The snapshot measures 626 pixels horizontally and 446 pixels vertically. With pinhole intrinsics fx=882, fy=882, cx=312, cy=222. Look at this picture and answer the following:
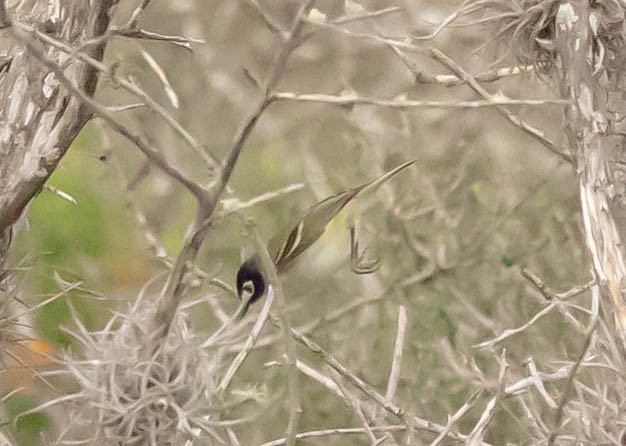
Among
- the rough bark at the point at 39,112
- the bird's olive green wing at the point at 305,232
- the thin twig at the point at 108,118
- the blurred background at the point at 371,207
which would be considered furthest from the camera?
the blurred background at the point at 371,207

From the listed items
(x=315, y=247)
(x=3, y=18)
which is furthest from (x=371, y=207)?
(x=3, y=18)

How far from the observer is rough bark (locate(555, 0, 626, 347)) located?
1.40ft

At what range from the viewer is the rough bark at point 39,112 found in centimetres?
50

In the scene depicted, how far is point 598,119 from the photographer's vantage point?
1.46ft

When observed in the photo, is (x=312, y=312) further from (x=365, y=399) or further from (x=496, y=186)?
(x=496, y=186)

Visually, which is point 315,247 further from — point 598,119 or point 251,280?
point 598,119

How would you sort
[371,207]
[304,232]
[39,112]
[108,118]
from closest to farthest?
[108,118] < [39,112] < [304,232] < [371,207]

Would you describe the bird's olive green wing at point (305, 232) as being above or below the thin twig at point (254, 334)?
below

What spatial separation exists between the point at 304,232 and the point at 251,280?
0.28ft

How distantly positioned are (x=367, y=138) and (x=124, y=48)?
0.27m

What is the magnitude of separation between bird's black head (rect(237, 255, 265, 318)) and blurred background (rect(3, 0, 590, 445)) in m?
0.20

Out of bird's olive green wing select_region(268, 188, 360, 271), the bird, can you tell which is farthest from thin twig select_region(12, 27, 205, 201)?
bird's olive green wing select_region(268, 188, 360, 271)

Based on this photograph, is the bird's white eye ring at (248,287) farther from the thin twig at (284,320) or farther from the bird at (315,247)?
the thin twig at (284,320)

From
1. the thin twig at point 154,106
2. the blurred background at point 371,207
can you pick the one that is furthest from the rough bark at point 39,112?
the blurred background at point 371,207
